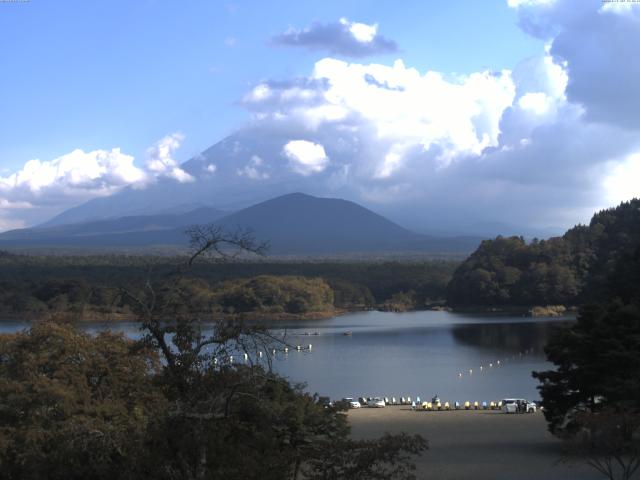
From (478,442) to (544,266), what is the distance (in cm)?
4810

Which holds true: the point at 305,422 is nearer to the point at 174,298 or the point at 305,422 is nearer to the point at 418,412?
the point at 174,298

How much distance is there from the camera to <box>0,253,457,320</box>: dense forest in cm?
5659

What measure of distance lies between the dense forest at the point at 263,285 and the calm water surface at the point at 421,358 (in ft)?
14.3

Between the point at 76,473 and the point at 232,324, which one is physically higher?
the point at 232,324

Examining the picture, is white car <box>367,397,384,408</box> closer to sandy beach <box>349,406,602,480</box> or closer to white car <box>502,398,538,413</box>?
sandy beach <box>349,406,602,480</box>

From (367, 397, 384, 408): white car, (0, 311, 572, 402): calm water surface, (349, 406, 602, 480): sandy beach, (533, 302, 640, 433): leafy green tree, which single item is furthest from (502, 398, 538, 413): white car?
(533, 302, 640, 433): leafy green tree

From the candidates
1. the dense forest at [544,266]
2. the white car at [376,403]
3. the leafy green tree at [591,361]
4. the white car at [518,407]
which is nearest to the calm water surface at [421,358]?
the white car at [376,403]

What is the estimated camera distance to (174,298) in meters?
6.57

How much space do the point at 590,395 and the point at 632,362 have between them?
964mm

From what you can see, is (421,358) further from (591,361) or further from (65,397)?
(65,397)

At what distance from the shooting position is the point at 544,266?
63.4 m

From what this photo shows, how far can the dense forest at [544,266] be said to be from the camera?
6200 centimetres

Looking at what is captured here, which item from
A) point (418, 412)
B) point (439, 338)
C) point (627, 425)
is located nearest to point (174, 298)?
point (627, 425)

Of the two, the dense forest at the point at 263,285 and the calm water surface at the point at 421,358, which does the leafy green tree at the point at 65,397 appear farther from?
the dense forest at the point at 263,285
